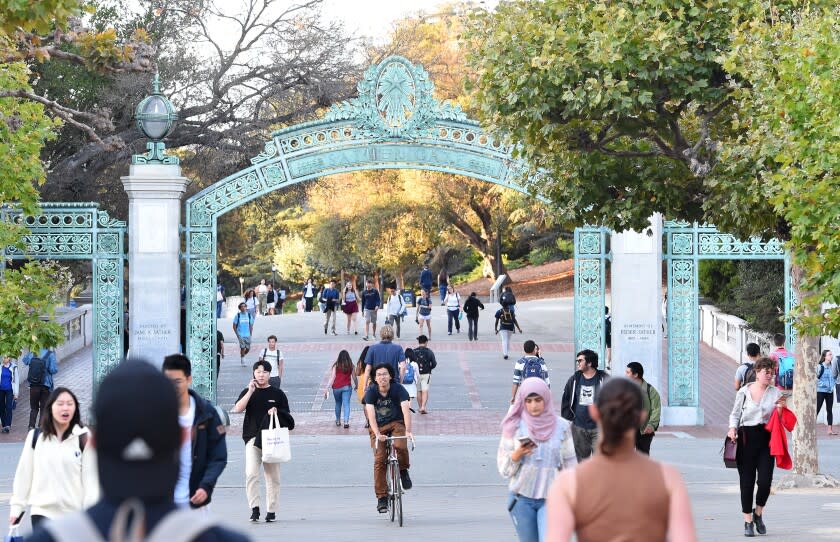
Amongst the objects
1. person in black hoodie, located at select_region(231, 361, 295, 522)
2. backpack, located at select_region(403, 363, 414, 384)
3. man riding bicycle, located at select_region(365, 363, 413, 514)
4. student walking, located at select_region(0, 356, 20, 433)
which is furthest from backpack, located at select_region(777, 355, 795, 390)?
student walking, located at select_region(0, 356, 20, 433)

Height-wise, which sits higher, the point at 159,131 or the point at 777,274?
the point at 159,131

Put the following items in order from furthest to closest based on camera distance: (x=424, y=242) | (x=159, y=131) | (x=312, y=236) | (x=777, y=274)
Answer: (x=312, y=236) < (x=424, y=242) < (x=777, y=274) < (x=159, y=131)

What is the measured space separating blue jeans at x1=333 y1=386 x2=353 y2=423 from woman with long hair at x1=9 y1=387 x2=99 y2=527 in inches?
448

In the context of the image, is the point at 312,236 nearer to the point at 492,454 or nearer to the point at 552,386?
the point at 552,386

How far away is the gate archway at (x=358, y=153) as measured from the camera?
19.4 meters

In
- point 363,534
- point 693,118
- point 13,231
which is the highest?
point 693,118

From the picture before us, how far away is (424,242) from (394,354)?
30931 mm

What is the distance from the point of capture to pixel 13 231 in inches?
677

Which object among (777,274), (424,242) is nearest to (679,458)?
(777,274)

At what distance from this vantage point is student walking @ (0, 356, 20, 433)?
62.2 feet

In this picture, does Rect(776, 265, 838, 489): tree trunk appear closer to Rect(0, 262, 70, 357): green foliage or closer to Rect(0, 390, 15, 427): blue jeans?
Rect(0, 262, 70, 357): green foliage

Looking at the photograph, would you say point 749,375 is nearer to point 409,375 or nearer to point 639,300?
point 639,300

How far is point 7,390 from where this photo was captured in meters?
19.0

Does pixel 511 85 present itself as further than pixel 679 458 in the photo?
No
